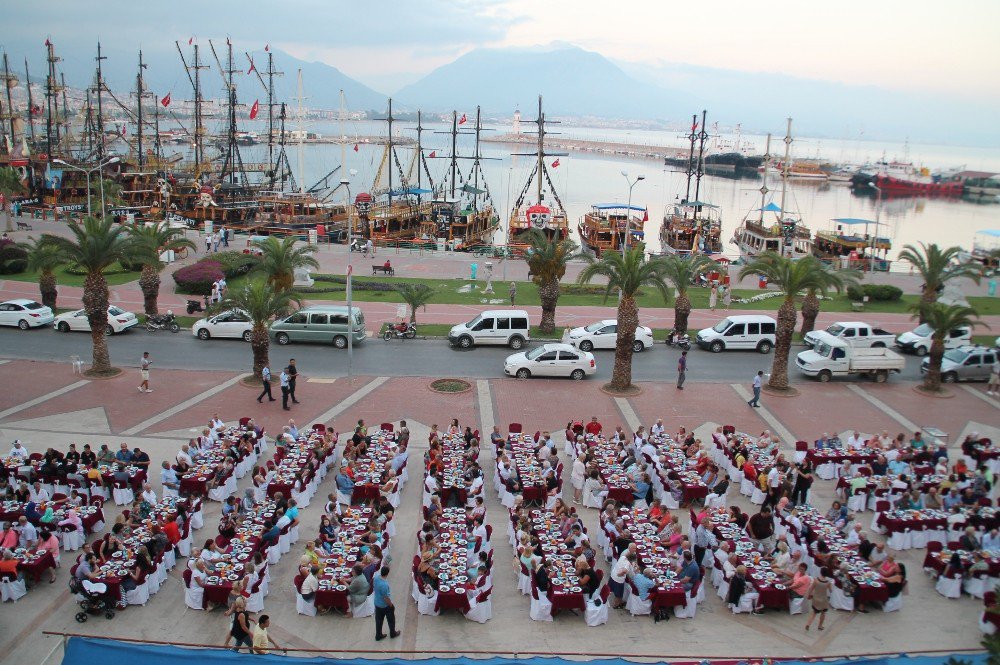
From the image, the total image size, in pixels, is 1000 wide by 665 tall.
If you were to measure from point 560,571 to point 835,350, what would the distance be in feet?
59.6

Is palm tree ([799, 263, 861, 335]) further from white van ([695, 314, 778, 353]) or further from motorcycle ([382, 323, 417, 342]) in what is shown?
motorcycle ([382, 323, 417, 342])

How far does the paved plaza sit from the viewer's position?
1215cm

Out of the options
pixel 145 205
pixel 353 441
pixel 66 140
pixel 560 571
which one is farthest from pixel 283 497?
pixel 66 140

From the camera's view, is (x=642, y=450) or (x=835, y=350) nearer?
(x=642, y=450)

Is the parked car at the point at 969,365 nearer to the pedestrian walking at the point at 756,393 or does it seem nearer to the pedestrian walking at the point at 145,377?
the pedestrian walking at the point at 756,393

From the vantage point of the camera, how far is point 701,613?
13039 mm

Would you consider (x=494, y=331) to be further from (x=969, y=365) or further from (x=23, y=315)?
(x=23, y=315)

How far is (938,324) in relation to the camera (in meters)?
25.2

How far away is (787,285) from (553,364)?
852 cm

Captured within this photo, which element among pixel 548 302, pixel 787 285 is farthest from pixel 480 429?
pixel 787 285

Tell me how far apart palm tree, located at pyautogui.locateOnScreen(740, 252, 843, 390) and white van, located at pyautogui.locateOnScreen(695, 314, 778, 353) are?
4.54m

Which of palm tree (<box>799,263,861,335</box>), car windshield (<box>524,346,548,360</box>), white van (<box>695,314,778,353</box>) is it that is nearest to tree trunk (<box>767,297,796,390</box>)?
palm tree (<box>799,263,861,335</box>)

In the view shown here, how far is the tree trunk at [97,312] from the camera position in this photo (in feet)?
81.6

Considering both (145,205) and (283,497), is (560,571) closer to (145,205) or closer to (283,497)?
(283,497)
